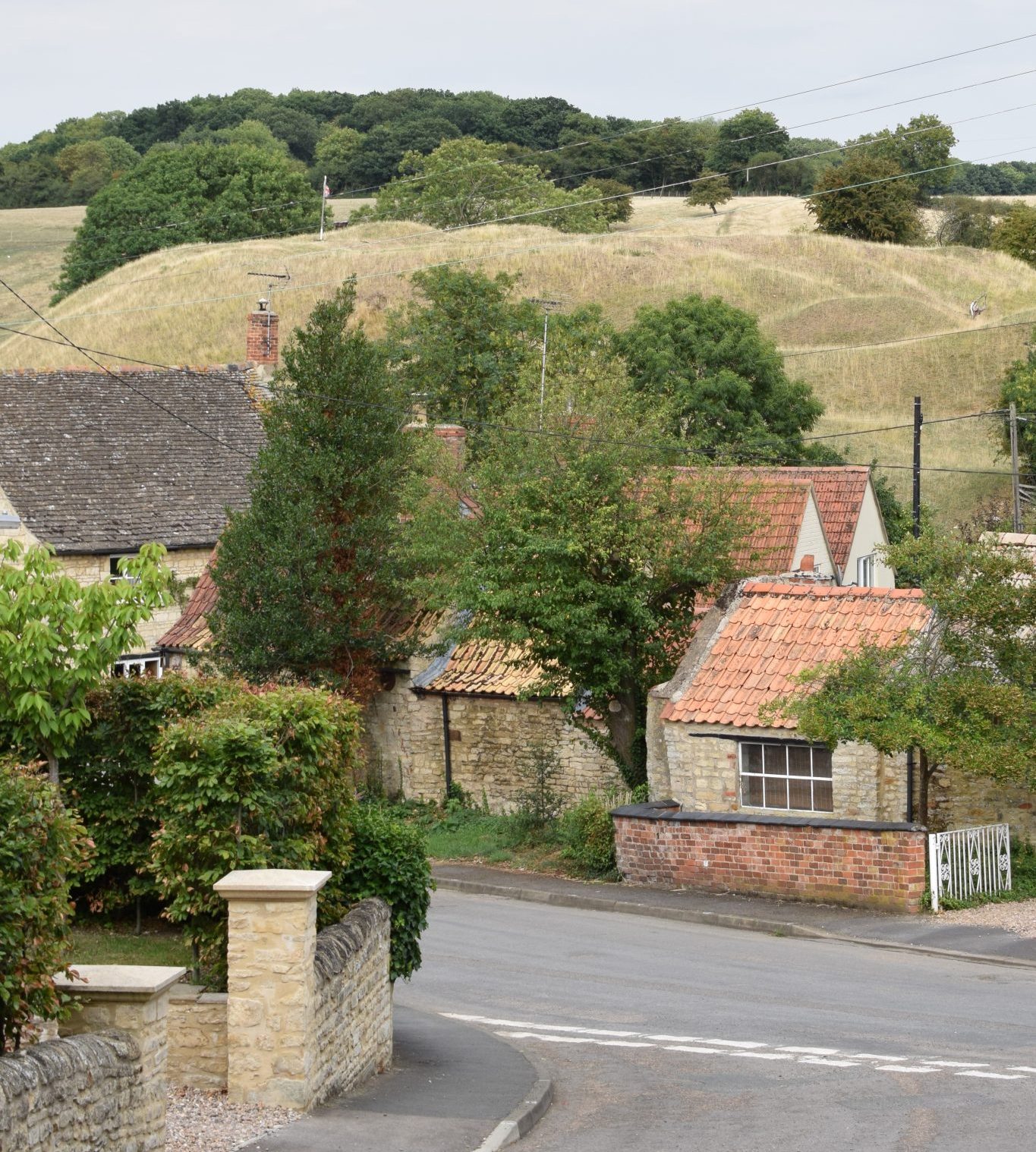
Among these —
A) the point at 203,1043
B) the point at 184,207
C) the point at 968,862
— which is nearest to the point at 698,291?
the point at 184,207

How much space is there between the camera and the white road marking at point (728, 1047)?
1354cm

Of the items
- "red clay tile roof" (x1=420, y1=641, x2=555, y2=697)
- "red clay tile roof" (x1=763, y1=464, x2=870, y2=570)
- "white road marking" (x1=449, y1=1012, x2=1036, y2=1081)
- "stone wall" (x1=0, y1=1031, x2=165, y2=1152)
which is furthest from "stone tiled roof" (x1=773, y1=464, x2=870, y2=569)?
"stone wall" (x1=0, y1=1031, x2=165, y2=1152)

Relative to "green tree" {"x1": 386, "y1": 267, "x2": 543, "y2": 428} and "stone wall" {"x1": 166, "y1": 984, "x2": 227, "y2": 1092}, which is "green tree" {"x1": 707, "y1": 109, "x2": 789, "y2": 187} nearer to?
"green tree" {"x1": 386, "y1": 267, "x2": 543, "y2": 428}

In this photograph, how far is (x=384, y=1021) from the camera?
1363 centimetres

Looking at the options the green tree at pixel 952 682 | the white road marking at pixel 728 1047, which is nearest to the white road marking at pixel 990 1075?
the white road marking at pixel 728 1047

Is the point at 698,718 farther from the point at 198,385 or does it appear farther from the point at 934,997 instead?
the point at 198,385

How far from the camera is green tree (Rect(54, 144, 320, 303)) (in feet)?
311

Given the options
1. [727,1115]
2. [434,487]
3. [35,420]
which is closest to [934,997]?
[727,1115]

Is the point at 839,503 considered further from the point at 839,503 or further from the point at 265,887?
the point at 265,887

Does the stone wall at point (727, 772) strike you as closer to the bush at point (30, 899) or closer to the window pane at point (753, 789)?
the window pane at point (753, 789)

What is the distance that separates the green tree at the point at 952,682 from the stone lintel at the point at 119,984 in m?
13.2

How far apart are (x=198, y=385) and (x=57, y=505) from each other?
23.7 feet

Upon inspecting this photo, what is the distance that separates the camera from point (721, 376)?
4362 cm

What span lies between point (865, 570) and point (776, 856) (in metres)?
19.6
